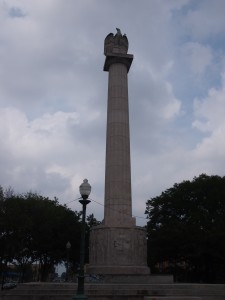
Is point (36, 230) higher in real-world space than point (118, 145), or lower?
lower

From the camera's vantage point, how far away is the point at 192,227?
146 ft

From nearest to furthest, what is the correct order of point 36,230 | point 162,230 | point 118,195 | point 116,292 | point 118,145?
point 116,292 → point 118,195 → point 118,145 → point 36,230 → point 162,230

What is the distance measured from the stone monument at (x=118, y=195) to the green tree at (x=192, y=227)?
15.9 meters

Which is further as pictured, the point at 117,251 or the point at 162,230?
the point at 162,230

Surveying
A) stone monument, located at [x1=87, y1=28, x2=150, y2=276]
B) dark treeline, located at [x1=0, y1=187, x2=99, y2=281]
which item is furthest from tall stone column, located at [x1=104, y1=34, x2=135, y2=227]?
dark treeline, located at [x1=0, y1=187, x2=99, y2=281]

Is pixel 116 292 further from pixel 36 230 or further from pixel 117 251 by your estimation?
pixel 36 230

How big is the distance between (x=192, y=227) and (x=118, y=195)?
17.3m

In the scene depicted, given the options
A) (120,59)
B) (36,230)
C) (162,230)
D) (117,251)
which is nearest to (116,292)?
(117,251)

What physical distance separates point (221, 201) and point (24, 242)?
2325 centimetres

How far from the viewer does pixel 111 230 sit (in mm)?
29125

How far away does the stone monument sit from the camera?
28.5 metres

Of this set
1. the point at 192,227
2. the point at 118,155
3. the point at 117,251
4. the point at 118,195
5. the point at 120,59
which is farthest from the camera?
the point at 192,227

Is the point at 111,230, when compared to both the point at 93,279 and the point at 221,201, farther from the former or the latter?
the point at 221,201

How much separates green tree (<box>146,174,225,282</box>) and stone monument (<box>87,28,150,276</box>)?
15.9 m
